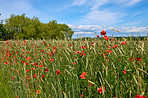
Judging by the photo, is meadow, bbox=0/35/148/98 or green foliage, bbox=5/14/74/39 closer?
meadow, bbox=0/35/148/98

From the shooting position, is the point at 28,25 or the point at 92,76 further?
A: the point at 28,25

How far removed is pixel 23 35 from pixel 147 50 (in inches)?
1463

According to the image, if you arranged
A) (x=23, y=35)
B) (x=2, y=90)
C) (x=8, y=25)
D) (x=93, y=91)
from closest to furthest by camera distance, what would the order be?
(x=93, y=91)
(x=2, y=90)
(x=23, y=35)
(x=8, y=25)

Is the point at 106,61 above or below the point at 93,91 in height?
above

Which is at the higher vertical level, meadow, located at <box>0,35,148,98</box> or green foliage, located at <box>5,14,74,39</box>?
green foliage, located at <box>5,14,74,39</box>

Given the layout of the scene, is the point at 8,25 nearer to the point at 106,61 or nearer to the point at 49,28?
the point at 49,28

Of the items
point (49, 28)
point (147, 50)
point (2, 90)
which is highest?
point (49, 28)

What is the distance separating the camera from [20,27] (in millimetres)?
39750

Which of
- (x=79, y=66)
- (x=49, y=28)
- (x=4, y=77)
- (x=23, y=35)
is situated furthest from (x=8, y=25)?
(x=79, y=66)

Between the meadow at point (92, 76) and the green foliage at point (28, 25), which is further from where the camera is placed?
the green foliage at point (28, 25)

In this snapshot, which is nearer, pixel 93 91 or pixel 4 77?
pixel 93 91

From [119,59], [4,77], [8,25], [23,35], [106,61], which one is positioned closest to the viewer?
[106,61]

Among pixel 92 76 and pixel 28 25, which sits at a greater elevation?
pixel 28 25

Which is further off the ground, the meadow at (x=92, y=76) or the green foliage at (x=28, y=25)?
the green foliage at (x=28, y=25)
